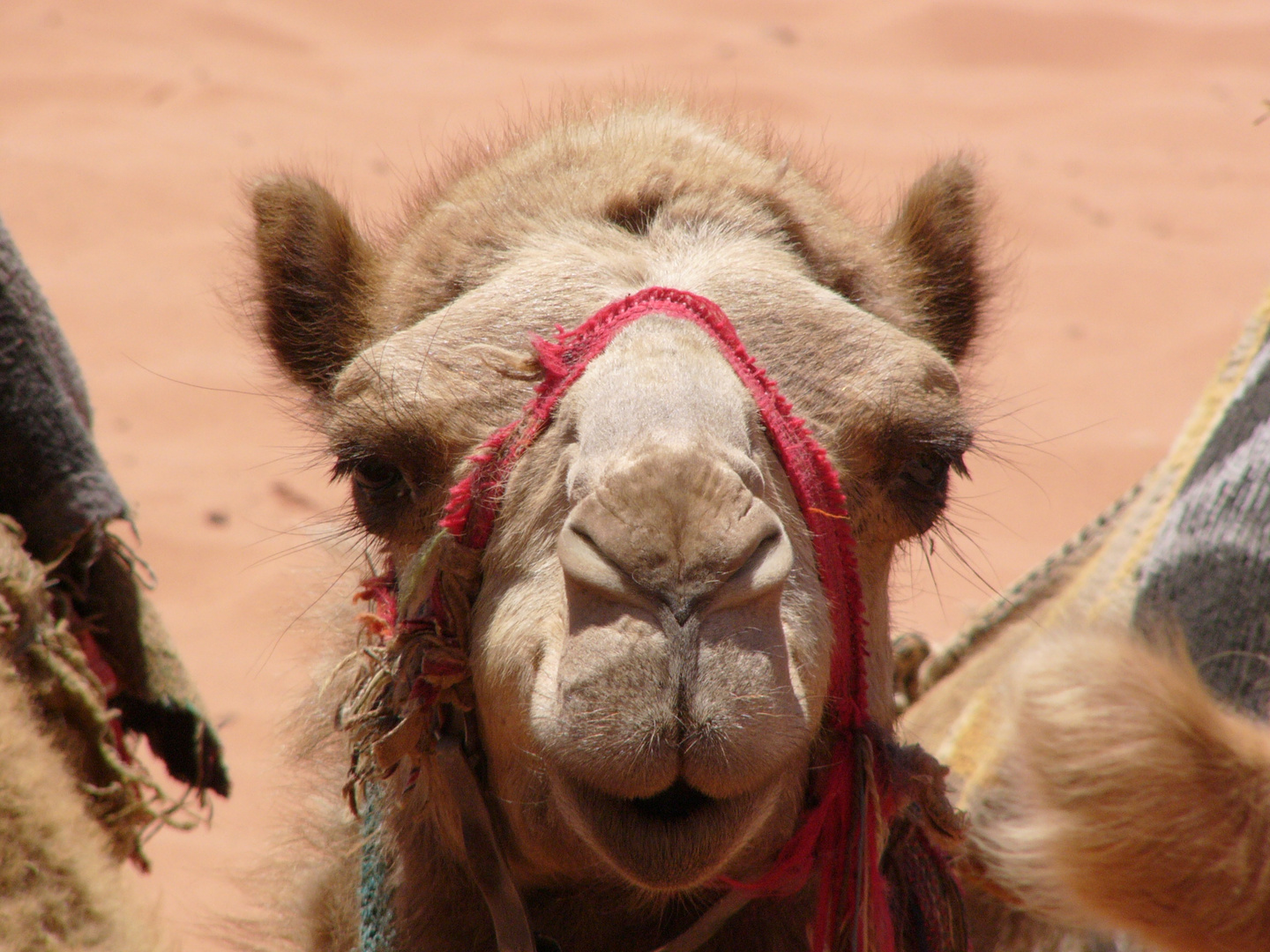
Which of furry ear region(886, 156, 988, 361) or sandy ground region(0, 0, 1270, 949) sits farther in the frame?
sandy ground region(0, 0, 1270, 949)

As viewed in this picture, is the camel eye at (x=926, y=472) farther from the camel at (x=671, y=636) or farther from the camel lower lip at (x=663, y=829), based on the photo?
the camel lower lip at (x=663, y=829)

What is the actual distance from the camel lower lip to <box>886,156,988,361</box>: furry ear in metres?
1.33

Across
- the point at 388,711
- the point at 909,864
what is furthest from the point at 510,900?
the point at 909,864

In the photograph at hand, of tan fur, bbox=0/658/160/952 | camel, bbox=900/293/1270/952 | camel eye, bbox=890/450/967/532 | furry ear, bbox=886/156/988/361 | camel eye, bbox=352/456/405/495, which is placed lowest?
tan fur, bbox=0/658/160/952

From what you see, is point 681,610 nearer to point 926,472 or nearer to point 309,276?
point 926,472

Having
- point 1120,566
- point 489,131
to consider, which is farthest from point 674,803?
point 1120,566

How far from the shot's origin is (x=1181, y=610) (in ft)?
8.80

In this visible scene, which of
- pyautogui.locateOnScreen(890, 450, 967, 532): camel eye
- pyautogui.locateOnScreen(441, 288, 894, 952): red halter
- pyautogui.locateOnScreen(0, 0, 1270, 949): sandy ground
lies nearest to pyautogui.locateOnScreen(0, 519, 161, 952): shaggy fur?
pyautogui.locateOnScreen(0, 0, 1270, 949): sandy ground

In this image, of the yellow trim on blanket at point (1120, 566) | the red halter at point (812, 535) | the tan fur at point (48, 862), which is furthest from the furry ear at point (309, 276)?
the yellow trim on blanket at point (1120, 566)

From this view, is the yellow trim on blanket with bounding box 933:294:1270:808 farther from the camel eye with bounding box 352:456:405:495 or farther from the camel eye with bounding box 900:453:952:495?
the camel eye with bounding box 352:456:405:495

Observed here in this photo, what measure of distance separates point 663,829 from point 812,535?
0.54 metres

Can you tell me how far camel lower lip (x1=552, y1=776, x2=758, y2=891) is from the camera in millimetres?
1684

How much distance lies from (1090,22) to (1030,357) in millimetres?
11500

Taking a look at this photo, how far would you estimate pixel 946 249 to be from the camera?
2736 millimetres
